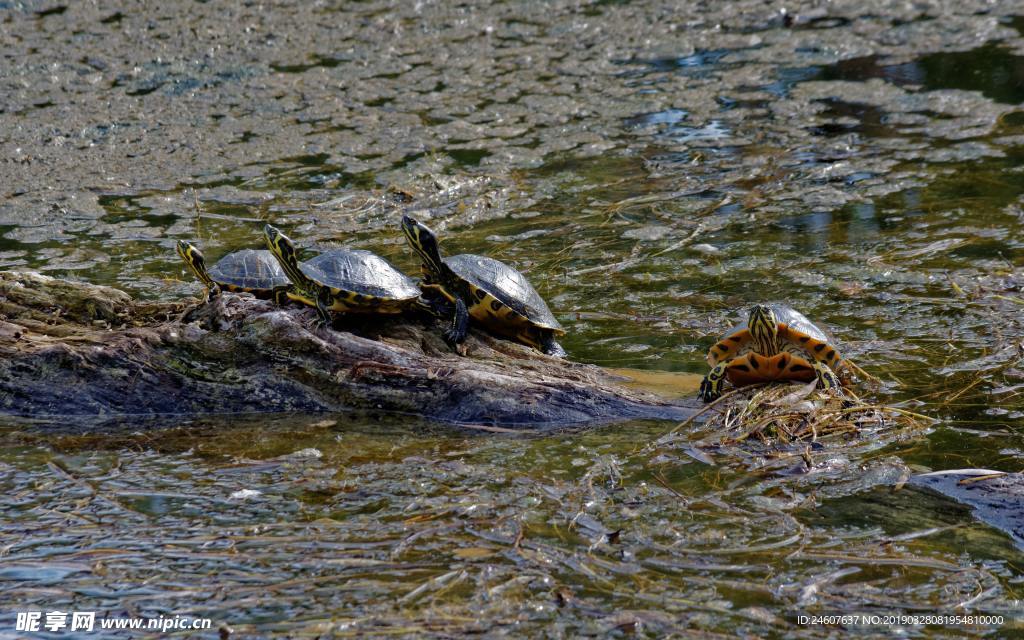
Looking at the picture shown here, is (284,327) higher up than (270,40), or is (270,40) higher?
(270,40)

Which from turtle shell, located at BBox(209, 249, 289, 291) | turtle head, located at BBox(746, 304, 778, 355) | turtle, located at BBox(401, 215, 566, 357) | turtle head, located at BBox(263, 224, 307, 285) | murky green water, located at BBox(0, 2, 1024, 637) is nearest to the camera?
murky green water, located at BBox(0, 2, 1024, 637)

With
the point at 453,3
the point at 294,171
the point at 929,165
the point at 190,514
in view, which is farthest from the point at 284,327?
the point at 453,3

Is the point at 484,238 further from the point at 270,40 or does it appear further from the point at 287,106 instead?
the point at 270,40

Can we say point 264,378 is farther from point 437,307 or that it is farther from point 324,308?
point 437,307

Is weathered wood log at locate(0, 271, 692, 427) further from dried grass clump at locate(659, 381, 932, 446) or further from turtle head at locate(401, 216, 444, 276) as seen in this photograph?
turtle head at locate(401, 216, 444, 276)

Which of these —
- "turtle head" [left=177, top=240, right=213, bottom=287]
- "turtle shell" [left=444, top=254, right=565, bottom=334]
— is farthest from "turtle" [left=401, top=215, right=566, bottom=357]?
"turtle head" [left=177, top=240, right=213, bottom=287]

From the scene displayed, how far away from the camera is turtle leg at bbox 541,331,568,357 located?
16.1ft

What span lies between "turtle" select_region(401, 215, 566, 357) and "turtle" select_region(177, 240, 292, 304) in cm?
81

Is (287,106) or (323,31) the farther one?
(323,31)

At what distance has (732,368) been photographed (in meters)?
4.20

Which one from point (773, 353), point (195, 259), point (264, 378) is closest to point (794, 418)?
point (773, 353)

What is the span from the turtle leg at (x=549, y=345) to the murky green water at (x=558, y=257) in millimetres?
264

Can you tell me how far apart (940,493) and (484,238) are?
3.91 meters

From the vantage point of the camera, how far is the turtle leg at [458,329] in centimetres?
448
